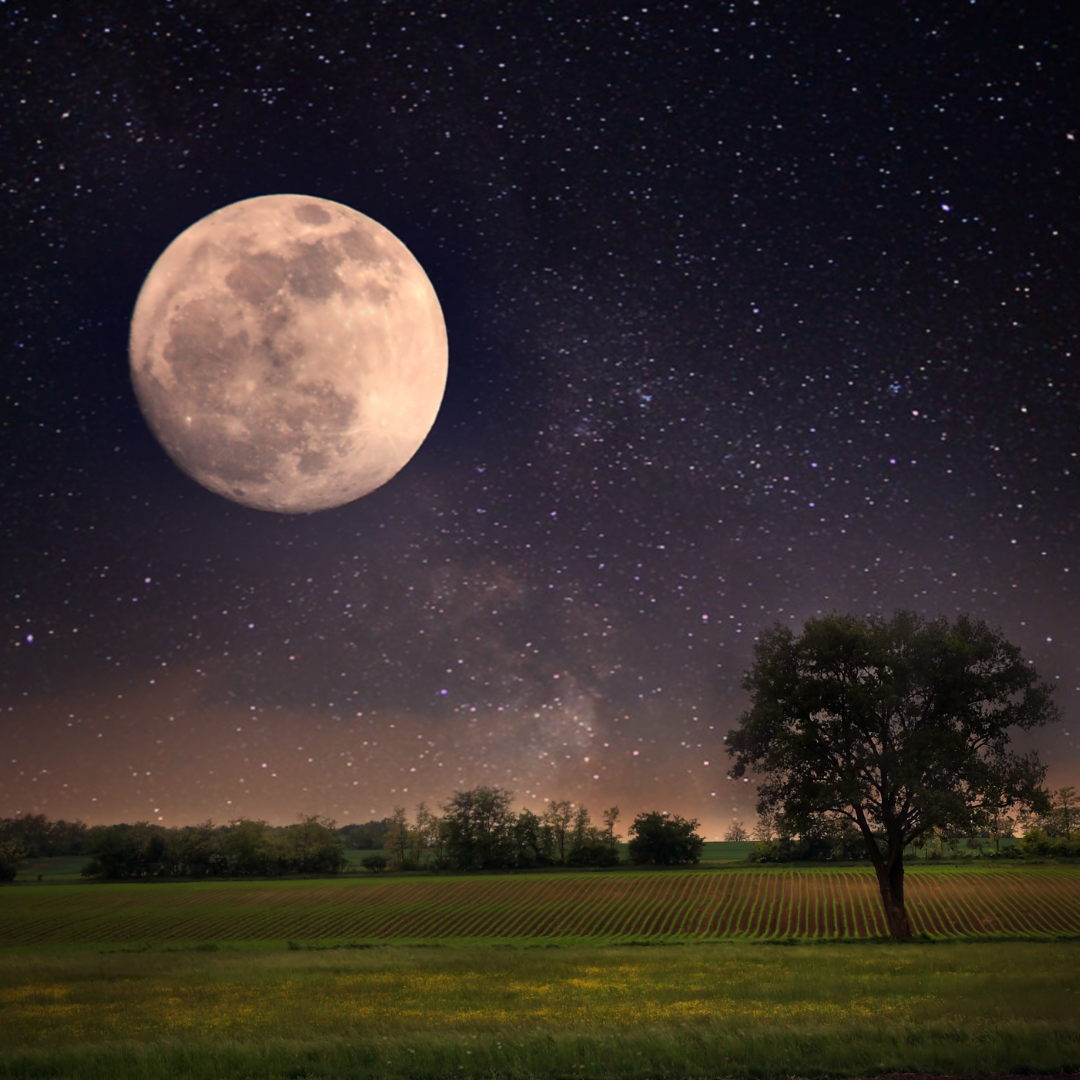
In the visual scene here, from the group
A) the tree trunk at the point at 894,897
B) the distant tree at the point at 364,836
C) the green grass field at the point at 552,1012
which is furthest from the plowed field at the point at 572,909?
the distant tree at the point at 364,836

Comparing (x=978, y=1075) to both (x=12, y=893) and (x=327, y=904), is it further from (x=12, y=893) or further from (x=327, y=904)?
(x=12, y=893)

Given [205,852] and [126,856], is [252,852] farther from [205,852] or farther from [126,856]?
[126,856]

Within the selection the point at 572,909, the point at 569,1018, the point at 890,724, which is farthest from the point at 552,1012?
the point at 572,909

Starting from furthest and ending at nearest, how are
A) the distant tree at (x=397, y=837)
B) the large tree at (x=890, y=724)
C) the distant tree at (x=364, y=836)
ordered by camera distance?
the distant tree at (x=364, y=836), the distant tree at (x=397, y=837), the large tree at (x=890, y=724)

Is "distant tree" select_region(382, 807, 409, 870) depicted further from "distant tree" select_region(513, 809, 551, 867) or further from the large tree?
the large tree

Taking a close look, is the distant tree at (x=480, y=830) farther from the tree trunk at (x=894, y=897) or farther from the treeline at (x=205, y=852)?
the tree trunk at (x=894, y=897)

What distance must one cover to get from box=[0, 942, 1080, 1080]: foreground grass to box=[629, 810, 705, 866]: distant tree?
91.1 metres

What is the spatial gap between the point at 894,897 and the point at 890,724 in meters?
7.73

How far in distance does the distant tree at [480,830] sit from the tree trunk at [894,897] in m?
94.1

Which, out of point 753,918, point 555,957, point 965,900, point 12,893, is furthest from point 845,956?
point 12,893

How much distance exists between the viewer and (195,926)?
2603 inches

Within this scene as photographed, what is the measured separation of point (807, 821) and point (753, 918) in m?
28.3

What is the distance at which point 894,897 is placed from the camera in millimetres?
36125

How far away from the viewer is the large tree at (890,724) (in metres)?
33.4
